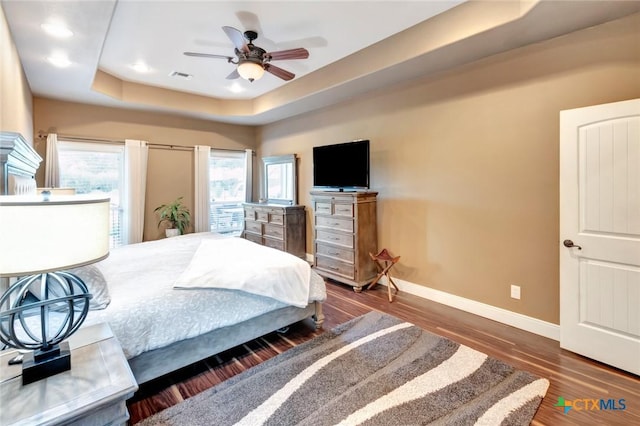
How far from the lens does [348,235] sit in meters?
4.10

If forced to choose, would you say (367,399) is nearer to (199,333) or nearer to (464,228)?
(199,333)

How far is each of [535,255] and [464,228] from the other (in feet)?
2.29

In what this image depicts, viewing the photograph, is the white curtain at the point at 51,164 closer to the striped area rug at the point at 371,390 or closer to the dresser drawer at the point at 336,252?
the dresser drawer at the point at 336,252

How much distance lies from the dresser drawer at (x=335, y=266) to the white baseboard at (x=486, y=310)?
1.99 ft

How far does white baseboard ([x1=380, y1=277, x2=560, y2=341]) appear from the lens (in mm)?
2791

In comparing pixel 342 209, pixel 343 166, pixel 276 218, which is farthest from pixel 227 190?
pixel 342 209

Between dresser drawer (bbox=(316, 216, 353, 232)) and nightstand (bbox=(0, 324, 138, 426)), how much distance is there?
3.04 metres

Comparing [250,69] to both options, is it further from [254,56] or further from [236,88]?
[236,88]


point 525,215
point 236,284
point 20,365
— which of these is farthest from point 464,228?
point 20,365

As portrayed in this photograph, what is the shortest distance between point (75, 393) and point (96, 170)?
4685 mm

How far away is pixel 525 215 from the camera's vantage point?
2.91 metres

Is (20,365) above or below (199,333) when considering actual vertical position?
above

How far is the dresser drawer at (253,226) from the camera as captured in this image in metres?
5.62

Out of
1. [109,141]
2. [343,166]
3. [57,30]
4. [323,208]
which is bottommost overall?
[323,208]
